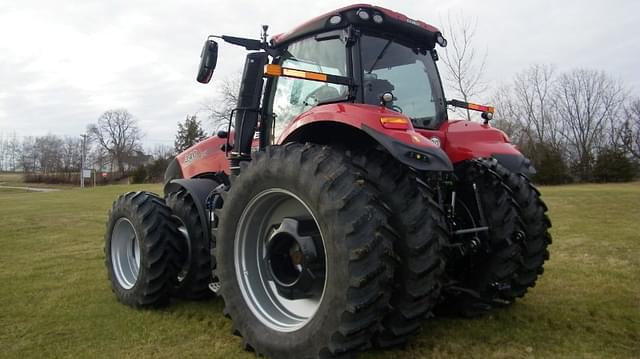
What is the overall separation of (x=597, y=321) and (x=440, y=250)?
6.25ft

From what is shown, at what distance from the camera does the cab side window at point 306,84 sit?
143 inches

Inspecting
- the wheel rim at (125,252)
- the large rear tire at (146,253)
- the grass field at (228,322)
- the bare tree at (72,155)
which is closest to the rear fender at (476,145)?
the grass field at (228,322)

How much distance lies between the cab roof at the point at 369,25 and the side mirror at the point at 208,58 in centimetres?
57

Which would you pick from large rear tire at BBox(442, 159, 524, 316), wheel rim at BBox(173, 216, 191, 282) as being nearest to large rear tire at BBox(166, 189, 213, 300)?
wheel rim at BBox(173, 216, 191, 282)

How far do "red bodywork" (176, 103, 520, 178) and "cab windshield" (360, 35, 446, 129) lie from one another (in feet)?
0.60

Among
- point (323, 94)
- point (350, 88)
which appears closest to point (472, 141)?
point (350, 88)

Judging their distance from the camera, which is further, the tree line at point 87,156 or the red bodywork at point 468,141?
the tree line at point 87,156

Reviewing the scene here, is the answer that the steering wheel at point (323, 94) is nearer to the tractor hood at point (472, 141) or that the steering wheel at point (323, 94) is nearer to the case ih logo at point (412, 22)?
the case ih logo at point (412, 22)

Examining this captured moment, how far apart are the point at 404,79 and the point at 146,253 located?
274 cm

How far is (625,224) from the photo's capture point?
34.6 ft

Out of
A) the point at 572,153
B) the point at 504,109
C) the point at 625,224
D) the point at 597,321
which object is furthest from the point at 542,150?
the point at 597,321

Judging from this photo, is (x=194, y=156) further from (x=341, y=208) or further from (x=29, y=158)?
(x=29, y=158)

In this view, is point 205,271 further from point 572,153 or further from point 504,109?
point 572,153

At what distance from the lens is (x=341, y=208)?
2.59 m
